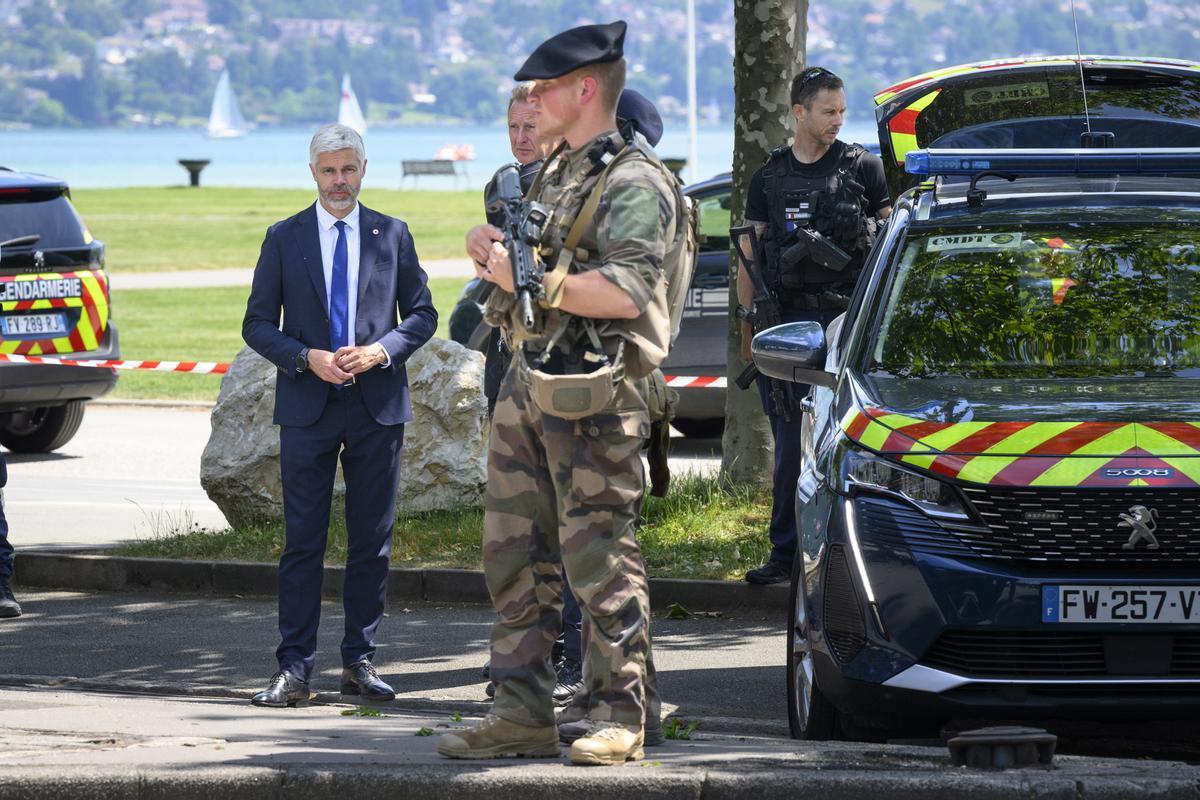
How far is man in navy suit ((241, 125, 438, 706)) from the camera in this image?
6.78 m

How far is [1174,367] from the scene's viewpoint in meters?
6.05

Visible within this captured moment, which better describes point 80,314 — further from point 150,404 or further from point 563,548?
point 563,548

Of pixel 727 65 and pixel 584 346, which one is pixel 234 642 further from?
pixel 727 65

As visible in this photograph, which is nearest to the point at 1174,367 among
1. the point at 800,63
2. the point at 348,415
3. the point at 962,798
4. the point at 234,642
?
the point at 962,798

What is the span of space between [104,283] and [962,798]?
9.92 metres

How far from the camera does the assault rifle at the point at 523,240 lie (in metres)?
4.93

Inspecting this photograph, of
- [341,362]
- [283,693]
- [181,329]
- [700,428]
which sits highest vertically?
[341,362]

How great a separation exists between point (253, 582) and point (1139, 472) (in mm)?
4958

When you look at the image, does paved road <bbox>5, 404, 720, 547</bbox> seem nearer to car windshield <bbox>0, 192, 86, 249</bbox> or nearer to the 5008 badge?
car windshield <bbox>0, 192, 86, 249</bbox>

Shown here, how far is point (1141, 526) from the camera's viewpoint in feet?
17.2

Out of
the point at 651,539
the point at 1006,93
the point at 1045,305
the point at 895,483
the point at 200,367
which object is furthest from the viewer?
the point at 200,367

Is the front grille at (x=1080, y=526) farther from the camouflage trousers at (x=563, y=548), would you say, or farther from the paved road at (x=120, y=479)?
the paved road at (x=120, y=479)

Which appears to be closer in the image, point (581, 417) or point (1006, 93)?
point (581, 417)

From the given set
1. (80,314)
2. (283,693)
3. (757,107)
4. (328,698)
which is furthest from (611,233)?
(80,314)
